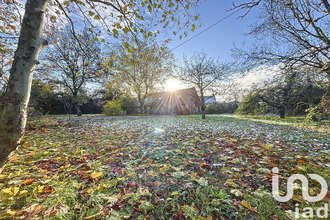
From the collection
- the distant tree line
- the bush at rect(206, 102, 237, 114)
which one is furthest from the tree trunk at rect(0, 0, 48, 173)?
the bush at rect(206, 102, 237, 114)

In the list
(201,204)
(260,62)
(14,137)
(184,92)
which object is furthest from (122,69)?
(201,204)

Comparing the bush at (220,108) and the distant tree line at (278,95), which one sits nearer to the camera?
the distant tree line at (278,95)

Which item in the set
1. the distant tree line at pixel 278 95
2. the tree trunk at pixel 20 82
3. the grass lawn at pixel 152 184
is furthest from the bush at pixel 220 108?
the tree trunk at pixel 20 82

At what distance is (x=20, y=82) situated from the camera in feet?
4.63

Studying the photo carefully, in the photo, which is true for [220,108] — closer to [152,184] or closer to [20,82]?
[152,184]

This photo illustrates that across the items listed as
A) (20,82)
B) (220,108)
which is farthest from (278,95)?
(20,82)

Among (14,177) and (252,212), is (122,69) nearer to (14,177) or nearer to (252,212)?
(14,177)

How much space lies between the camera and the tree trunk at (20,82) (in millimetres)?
1324

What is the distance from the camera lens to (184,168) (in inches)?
76.6

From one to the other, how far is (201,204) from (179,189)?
0.31 meters

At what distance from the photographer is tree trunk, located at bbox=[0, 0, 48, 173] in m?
1.32

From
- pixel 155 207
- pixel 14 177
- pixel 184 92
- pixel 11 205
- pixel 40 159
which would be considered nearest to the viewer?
pixel 11 205

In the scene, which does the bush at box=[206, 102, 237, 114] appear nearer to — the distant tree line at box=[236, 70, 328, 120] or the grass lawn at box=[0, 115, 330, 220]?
the distant tree line at box=[236, 70, 328, 120]

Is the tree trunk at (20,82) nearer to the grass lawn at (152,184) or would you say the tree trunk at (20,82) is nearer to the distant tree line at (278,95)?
the grass lawn at (152,184)
